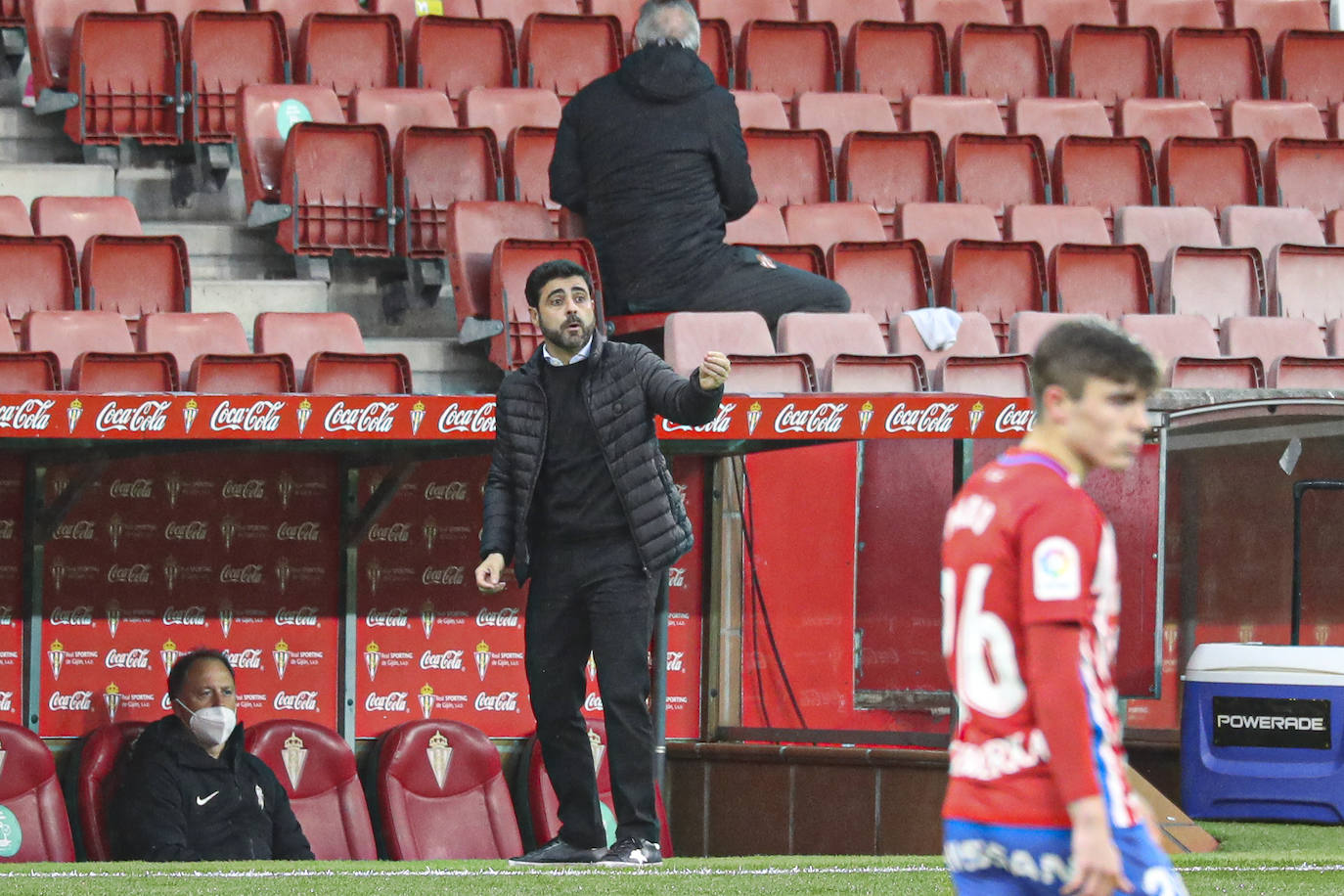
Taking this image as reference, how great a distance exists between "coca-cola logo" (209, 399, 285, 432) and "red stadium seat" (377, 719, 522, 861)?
Result: 1.98 meters

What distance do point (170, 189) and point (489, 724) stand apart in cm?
320

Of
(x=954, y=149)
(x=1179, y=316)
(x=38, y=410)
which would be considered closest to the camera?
(x=38, y=410)

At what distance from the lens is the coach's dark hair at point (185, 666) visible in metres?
7.05

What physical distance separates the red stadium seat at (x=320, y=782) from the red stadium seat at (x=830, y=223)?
3.44 metres

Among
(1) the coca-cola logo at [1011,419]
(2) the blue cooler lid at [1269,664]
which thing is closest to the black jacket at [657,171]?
(1) the coca-cola logo at [1011,419]

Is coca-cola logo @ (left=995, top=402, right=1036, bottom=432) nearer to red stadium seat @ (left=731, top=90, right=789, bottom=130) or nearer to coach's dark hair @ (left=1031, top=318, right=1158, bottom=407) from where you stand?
coach's dark hair @ (left=1031, top=318, right=1158, bottom=407)

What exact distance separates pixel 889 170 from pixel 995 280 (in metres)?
1.20

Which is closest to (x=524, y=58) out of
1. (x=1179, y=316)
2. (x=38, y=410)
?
(x=1179, y=316)

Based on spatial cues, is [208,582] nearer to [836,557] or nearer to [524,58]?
[836,557]

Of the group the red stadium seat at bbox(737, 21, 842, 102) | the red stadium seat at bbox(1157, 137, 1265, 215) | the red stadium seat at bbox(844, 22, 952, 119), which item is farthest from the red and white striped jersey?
the red stadium seat at bbox(844, 22, 952, 119)

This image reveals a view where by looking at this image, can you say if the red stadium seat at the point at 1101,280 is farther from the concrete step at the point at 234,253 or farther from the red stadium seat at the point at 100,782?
the red stadium seat at the point at 100,782

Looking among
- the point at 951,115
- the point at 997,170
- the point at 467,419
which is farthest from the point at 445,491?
the point at 951,115

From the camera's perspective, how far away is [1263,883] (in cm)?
538

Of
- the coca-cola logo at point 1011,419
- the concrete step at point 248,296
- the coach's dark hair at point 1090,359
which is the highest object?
the concrete step at point 248,296
